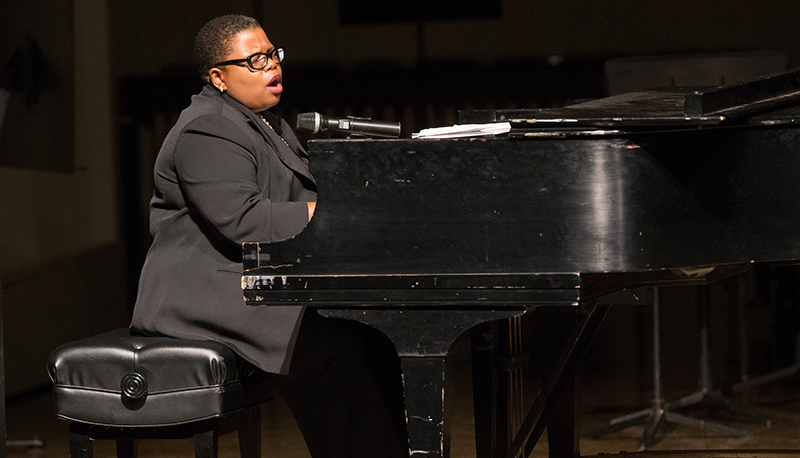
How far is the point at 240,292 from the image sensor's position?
1962mm

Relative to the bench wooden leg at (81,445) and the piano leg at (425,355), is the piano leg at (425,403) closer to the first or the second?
the piano leg at (425,355)

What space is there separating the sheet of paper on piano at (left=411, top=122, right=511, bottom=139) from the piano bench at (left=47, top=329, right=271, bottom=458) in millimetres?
649

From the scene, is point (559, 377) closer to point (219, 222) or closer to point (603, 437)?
point (219, 222)

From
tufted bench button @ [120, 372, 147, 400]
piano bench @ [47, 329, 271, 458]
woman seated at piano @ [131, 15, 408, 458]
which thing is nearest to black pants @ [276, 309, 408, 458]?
woman seated at piano @ [131, 15, 408, 458]

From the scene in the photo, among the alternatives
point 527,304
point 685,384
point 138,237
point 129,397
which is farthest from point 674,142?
point 138,237

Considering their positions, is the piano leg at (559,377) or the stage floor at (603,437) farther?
the stage floor at (603,437)

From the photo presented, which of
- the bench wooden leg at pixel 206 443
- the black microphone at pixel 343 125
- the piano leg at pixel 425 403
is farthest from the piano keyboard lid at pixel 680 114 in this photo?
the bench wooden leg at pixel 206 443

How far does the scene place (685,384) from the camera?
428 centimetres

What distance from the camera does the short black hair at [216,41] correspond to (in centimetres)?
215

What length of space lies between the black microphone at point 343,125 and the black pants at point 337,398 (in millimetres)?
Result: 402

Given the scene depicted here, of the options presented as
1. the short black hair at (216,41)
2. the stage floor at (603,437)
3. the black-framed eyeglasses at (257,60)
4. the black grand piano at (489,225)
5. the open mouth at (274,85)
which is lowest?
the stage floor at (603,437)

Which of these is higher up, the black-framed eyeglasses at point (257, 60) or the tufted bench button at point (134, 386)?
the black-framed eyeglasses at point (257, 60)

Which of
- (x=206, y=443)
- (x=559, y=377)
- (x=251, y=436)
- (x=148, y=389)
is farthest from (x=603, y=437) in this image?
(x=148, y=389)

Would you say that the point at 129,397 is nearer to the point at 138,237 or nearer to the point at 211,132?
the point at 211,132
